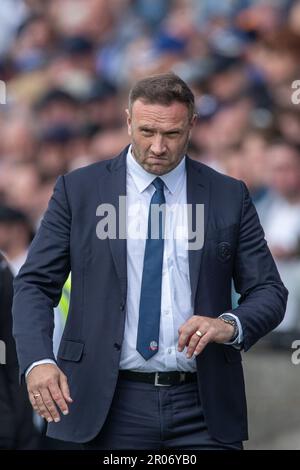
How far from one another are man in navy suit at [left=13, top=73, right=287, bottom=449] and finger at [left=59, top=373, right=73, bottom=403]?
18 cm

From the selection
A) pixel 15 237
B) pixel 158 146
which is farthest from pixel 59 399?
pixel 15 237

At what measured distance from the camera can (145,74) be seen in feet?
26.5

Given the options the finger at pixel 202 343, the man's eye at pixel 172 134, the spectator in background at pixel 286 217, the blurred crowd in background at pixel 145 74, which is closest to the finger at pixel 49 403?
the finger at pixel 202 343

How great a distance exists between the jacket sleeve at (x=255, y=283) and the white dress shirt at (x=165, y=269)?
79 mm

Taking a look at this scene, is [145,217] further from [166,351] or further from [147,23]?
[147,23]

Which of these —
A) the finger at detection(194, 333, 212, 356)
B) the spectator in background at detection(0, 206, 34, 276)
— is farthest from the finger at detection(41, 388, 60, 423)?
the spectator in background at detection(0, 206, 34, 276)

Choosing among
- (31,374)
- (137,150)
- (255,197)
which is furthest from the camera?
(255,197)

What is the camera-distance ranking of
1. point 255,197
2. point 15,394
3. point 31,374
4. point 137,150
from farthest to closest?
1. point 255,197
2. point 15,394
3. point 137,150
4. point 31,374

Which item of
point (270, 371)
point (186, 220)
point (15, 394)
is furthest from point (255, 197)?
point (186, 220)

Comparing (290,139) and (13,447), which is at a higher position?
(290,139)

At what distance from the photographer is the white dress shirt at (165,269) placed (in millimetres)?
3539

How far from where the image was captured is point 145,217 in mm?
3631

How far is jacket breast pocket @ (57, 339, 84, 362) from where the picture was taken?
11.7 feet

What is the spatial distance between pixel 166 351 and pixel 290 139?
4.46 metres
